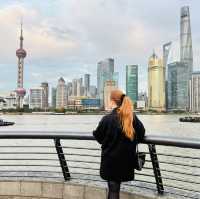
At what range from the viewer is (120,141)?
4363 millimetres

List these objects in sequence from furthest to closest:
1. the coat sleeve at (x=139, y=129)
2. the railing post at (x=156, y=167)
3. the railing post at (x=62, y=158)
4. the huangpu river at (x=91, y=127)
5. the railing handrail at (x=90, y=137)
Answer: the huangpu river at (x=91, y=127)
the railing post at (x=62, y=158)
the railing post at (x=156, y=167)
the coat sleeve at (x=139, y=129)
the railing handrail at (x=90, y=137)

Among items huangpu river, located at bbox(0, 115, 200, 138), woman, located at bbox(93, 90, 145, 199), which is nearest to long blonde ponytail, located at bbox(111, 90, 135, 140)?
woman, located at bbox(93, 90, 145, 199)

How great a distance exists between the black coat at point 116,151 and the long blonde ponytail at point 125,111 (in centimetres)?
5

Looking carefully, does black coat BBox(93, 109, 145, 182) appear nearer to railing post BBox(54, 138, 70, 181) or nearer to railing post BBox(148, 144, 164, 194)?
railing post BBox(148, 144, 164, 194)

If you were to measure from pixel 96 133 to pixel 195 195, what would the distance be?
1.42 meters

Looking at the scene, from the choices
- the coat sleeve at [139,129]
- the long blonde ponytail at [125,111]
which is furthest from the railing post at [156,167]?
the long blonde ponytail at [125,111]

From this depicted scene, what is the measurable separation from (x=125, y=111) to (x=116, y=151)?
1.46ft

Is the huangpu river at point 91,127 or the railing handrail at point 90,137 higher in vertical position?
the railing handrail at point 90,137

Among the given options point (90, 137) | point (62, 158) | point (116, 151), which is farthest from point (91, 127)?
point (116, 151)

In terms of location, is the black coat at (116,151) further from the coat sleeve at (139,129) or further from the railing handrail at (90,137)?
the railing handrail at (90,137)

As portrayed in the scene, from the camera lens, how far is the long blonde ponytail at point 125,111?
14.2 ft

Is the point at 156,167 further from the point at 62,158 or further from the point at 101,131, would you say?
the point at 62,158

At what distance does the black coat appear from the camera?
14.3 feet

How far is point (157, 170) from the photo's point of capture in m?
4.87
